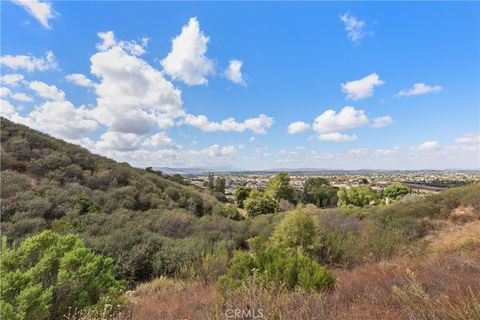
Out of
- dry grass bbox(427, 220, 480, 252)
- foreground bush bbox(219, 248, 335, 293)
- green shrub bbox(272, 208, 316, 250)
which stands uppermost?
foreground bush bbox(219, 248, 335, 293)

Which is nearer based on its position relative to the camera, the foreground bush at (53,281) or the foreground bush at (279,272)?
the foreground bush at (53,281)

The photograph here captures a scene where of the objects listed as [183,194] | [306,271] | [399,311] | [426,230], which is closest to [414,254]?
[306,271]

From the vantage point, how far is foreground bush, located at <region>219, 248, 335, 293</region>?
410 cm

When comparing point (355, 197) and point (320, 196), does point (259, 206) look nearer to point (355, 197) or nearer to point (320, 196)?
point (355, 197)

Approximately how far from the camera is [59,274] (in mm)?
3842

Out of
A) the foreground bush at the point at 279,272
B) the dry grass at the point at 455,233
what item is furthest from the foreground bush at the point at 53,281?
the dry grass at the point at 455,233

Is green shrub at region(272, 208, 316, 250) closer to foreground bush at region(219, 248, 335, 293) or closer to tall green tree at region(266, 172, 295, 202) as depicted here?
foreground bush at region(219, 248, 335, 293)

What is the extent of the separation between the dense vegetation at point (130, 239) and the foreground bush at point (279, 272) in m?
0.02

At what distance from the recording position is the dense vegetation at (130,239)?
3.99 meters

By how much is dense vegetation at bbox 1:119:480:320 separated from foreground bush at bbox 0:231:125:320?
0.01m

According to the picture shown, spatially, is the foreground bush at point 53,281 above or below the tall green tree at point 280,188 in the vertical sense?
above

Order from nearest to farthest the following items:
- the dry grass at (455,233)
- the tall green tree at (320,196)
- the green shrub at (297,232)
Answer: the green shrub at (297,232), the dry grass at (455,233), the tall green tree at (320,196)

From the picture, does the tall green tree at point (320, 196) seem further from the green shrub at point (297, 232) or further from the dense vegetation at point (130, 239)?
the green shrub at point (297, 232)

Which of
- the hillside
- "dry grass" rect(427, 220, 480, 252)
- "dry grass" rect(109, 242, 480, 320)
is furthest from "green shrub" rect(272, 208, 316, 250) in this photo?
"dry grass" rect(427, 220, 480, 252)
